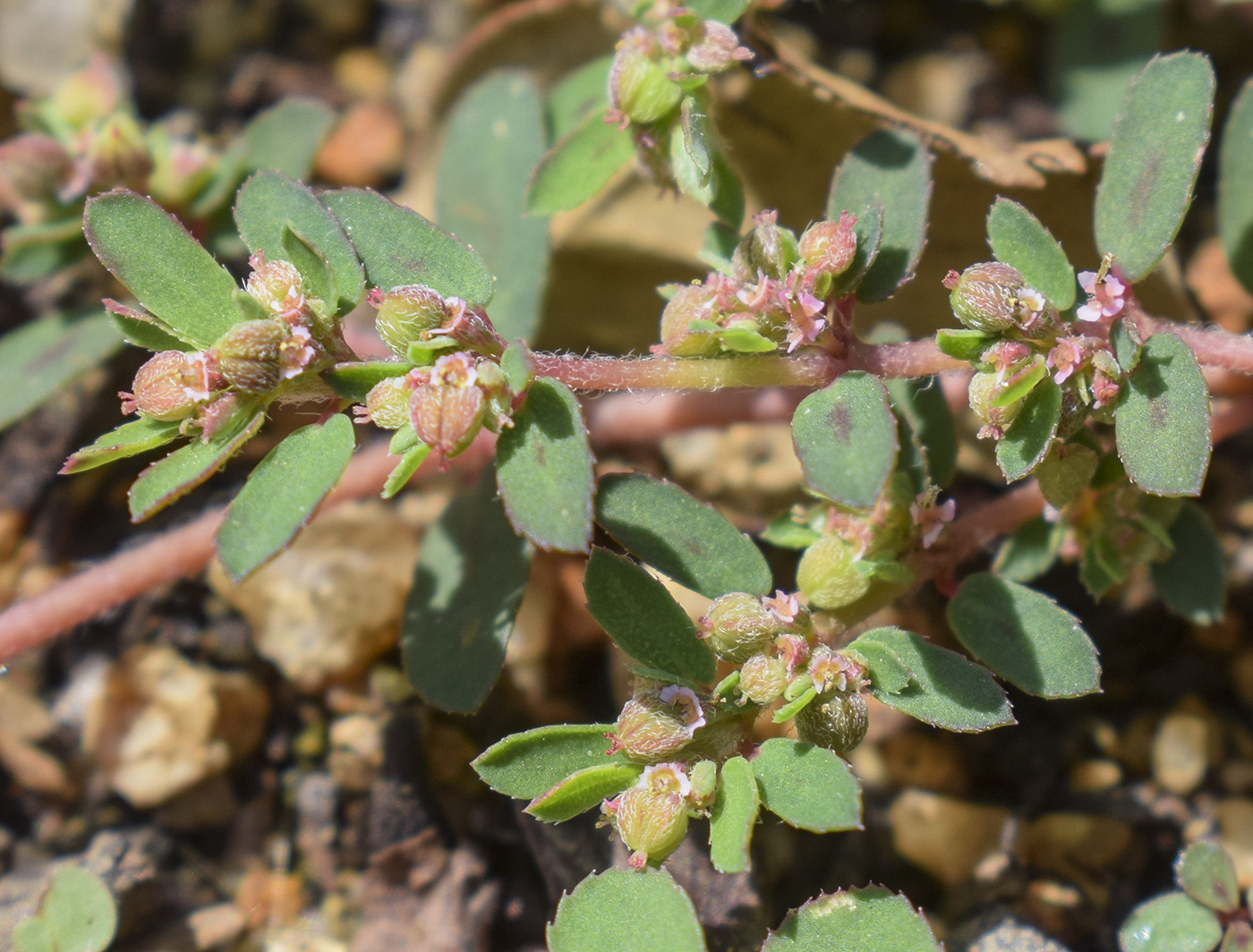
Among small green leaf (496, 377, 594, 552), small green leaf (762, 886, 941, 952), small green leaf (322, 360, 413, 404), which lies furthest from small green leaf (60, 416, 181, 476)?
small green leaf (762, 886, 941, 952)

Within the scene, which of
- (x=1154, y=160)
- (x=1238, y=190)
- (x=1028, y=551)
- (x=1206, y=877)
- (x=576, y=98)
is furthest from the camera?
(x=576, y=98)

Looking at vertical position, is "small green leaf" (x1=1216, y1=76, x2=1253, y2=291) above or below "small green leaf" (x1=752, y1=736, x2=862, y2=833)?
above

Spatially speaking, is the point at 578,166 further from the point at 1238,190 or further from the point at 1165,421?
the point at 1238,190

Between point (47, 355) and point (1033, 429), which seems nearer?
point (1033, 429)

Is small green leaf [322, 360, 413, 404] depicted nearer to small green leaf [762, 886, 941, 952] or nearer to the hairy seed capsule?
the hairy seed capsule

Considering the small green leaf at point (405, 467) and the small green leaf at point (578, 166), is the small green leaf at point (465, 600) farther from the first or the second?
the small green leaf at point (578, 166)

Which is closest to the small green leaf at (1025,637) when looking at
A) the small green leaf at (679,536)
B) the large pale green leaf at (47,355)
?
the small green leaf at (679,536)

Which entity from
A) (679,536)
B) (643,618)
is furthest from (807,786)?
(679,536)
